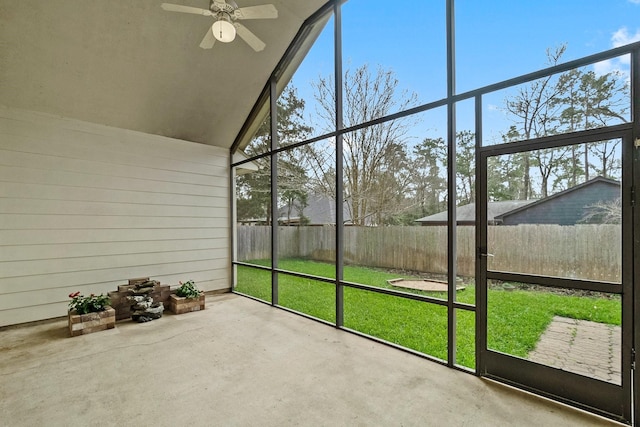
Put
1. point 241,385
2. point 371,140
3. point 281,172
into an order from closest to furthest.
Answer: point 241,385 → point 371,140 → point 281,172

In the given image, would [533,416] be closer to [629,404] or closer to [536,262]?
[629,404]

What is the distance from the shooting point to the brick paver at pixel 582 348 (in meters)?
2.23

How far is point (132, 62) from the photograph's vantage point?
4.22 meters

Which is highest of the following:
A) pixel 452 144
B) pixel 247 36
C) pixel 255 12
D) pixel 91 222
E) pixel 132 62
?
pixel 132 62

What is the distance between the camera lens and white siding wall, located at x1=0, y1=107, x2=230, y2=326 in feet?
13.5

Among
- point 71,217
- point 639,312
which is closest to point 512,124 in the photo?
point 639,312

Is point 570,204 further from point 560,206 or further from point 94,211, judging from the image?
point 94,211

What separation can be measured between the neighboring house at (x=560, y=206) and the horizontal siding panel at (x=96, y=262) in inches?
193

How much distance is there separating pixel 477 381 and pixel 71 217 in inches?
214

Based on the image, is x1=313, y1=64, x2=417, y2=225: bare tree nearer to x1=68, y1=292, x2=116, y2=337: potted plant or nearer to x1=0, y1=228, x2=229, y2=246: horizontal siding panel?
x1=0, y1=228, x2=229, y2=246: horizontal siding panel

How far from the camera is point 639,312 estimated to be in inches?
84.0

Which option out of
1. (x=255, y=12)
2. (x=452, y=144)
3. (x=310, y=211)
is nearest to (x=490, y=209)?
(x=452, y=144)

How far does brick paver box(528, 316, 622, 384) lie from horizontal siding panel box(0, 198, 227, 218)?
210 inches

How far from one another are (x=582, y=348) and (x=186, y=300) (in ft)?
15.7
